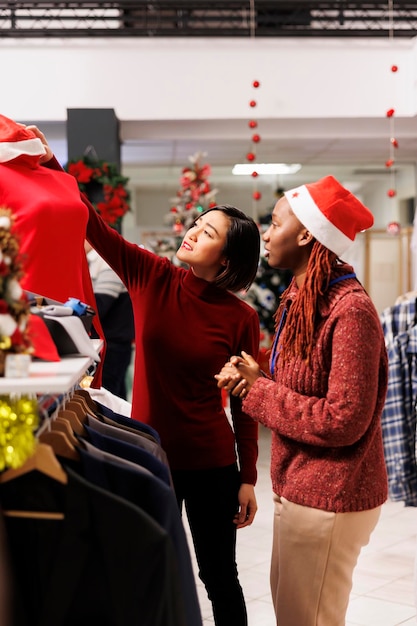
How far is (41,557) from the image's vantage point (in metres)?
1.38

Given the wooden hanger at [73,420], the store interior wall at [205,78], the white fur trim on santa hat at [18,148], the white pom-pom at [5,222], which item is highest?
the store interior wall at [205,78]

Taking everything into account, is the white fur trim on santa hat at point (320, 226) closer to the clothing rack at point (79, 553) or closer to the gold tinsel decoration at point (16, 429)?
the clothing rack at point (79, 553)

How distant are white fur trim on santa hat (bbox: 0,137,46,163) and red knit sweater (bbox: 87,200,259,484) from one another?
9.9 inches

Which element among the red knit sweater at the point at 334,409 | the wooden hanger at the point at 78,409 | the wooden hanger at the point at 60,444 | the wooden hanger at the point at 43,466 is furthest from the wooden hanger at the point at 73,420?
the red knit sweater at the point at 334,409

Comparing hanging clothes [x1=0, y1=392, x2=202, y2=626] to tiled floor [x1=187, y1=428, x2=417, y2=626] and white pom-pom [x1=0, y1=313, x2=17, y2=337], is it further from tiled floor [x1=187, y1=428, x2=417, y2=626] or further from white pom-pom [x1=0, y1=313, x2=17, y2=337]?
tiled floor [x1=187, y1=428, x2=417, y2=626]

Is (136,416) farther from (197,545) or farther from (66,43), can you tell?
(66,43)

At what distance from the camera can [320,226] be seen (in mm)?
1905

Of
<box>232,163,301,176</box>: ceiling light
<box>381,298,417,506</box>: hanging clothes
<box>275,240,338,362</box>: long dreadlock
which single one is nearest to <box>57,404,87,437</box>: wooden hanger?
<box>275,240,338,362</box>: long dreadlock

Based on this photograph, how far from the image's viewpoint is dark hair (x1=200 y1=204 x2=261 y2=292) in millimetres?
2283

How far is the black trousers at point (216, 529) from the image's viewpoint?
88.7 inches

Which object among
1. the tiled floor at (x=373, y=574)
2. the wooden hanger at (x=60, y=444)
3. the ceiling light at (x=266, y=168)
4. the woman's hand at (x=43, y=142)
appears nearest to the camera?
the wooden hanger at (x=60, y=444)

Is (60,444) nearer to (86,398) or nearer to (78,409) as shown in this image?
(78,409)

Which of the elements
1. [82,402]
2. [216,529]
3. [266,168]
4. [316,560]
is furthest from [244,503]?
[266,168]

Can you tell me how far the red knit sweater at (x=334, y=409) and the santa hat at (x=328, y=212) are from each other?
0.35 ft
